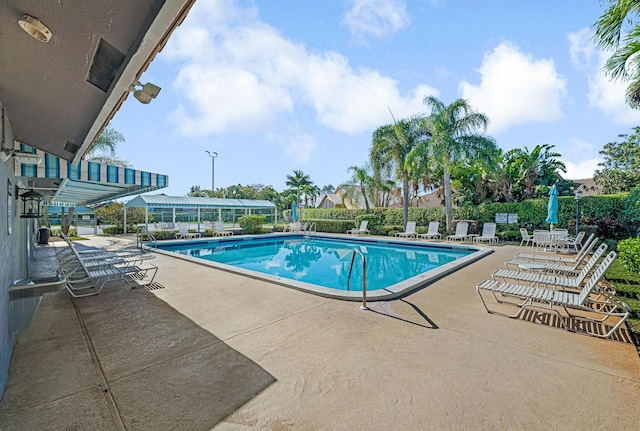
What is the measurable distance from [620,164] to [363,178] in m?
27.2

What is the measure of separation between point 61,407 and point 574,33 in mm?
14767

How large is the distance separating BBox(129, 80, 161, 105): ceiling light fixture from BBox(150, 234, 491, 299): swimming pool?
4321 millimetres

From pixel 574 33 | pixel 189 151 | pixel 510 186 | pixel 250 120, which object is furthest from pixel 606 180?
pixel 189 151

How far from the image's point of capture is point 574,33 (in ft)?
31.1

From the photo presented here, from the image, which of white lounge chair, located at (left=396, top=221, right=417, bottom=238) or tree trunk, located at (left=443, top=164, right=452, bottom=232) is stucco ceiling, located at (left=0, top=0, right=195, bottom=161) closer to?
white lounge chair, located at (left=396, top=221, right=417, bottom=238)

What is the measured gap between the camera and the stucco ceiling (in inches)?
77.0

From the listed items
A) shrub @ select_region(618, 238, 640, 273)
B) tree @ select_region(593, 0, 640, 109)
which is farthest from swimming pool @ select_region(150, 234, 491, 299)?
tree @ select_region(593, 0, 640, 109)

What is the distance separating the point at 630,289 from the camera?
605 cm

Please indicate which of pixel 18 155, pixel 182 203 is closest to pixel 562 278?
pixel 18 155

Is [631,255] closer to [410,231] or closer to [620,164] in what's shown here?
[410,231]

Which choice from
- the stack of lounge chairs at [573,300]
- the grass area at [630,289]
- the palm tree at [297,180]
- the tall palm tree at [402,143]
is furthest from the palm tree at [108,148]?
the palm tree at [297,180]

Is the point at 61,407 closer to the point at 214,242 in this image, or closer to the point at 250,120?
the point at 214,242

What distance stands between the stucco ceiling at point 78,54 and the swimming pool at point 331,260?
4.65 m

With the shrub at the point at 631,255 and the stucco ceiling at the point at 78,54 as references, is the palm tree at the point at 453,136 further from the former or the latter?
the stucco ceiling at the point at 78,54
